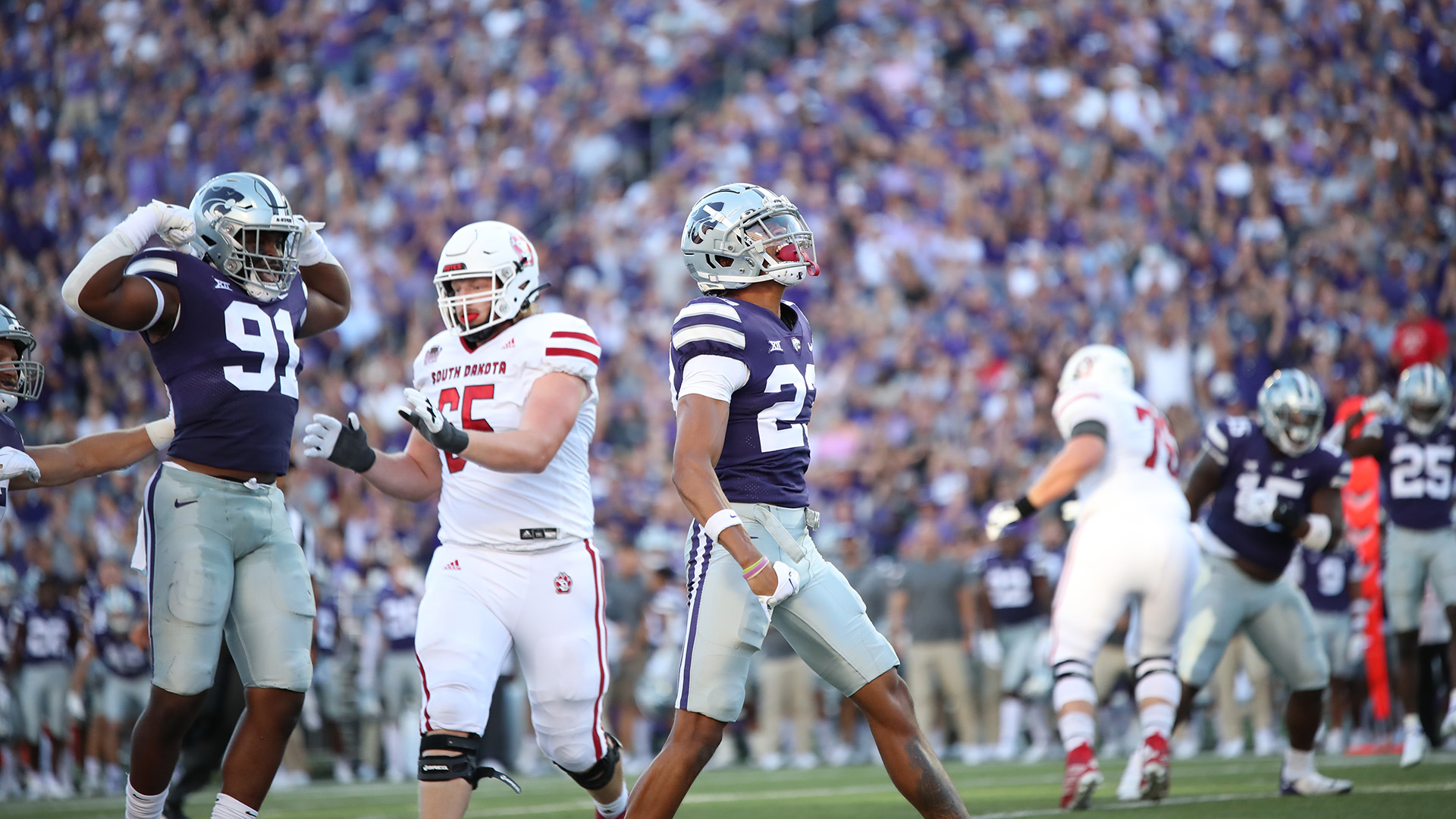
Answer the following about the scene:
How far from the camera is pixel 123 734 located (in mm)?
12570

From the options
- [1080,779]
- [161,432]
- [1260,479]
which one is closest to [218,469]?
[161,432]

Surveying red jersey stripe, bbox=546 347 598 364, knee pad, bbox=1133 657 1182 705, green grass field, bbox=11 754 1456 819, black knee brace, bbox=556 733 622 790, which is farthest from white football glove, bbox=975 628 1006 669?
red jersey stripe, bbox=546 347 598 364

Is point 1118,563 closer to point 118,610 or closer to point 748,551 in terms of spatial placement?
point 748,551

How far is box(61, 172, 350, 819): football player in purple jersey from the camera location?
4.58 m

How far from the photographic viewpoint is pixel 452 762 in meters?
4.20

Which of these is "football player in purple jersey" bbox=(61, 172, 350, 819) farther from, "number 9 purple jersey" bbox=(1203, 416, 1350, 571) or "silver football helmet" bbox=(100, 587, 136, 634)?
"silver football helmet" bbox=(100, 587, 136, 634)

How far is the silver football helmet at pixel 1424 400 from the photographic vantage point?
877 centimetres

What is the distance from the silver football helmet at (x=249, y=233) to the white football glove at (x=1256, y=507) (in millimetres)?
4359

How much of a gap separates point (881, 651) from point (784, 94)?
14354 mm

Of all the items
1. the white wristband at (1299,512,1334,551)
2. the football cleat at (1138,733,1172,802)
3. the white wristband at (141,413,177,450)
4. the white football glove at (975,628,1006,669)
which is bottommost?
the white football glove at (975,628,1006,669)

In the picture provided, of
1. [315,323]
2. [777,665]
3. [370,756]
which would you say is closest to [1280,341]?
[777,665]

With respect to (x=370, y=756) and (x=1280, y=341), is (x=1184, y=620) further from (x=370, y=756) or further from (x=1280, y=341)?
(x=370, y=756)

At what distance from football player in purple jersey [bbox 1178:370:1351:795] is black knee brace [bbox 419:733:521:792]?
149 inches

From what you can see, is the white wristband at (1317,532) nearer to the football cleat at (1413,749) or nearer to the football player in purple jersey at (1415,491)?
the football cleat at (1413,749)
